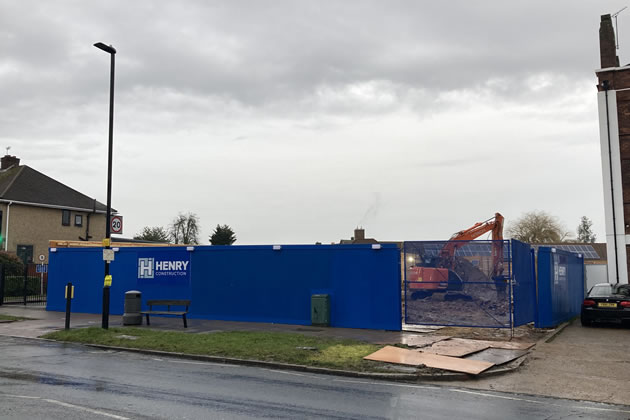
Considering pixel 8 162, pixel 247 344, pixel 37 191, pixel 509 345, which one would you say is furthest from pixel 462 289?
pixel 8 162

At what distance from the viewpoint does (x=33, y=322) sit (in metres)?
19.1

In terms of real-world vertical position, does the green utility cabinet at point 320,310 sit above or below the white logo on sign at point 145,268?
below

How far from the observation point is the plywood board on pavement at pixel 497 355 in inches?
457

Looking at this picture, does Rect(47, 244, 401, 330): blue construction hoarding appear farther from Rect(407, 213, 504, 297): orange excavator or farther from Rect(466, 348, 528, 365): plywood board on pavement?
Rect(466, 348, 528, 365): plywood board on pavement

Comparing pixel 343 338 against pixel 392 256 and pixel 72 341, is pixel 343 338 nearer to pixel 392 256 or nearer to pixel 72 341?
pixel 392 256

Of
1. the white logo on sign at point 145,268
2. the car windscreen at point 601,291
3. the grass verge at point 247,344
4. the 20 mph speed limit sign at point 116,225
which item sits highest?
the 20 mph speed limit sign at point 116,225

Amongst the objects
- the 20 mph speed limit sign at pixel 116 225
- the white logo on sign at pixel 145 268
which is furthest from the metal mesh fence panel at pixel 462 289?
the white logo on sign at pixel 145 268

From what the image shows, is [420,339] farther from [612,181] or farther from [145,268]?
[612,181]

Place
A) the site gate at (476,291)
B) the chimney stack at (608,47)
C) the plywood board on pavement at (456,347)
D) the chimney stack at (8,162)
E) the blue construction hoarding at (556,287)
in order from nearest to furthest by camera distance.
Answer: the plywood board on pavement at (456,347) → the site gate at (476,291) → the blue construction hoarding at (556,287) → the chimney stack at (608,47) → the chimney stack at (8,162)

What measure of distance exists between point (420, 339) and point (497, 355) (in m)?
2.68

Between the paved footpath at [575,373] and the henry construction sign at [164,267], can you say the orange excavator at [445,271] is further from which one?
the henry construction sign at [164,267]

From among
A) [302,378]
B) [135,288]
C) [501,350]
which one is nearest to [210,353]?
[302,378]

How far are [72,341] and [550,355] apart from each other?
38.9ft

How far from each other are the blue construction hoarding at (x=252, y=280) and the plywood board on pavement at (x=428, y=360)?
4.67m
